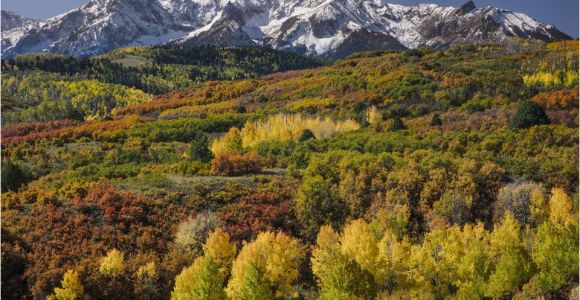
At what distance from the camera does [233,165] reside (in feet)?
140

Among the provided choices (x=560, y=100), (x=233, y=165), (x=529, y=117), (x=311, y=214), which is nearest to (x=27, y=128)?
(x=233, y=165)

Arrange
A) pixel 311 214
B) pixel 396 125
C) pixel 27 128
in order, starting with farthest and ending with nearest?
pixel 27 128
pixel 396 125
pixel 311 214

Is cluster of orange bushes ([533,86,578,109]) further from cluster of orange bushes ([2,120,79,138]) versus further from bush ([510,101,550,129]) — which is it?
cluster of orange bushes ([2,120,79,138])

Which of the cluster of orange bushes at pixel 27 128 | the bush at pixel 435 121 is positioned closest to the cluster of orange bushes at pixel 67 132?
the cluster of orange bushes at pixel 27 128

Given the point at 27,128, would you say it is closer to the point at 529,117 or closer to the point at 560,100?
the point at 529,117

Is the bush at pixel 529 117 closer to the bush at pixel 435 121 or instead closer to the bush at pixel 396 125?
the bush at pixel 435 121

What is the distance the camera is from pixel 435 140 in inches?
1980

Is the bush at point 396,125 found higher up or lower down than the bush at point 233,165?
lower down

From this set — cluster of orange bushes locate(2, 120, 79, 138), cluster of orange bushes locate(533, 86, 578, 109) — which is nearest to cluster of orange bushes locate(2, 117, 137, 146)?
cluster of orange bushes locate(2, 120, 79, 138)

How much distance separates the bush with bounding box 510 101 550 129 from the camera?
51.8 m

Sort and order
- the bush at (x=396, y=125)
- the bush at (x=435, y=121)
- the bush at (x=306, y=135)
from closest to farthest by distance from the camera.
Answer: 1. the bush at (x=396, y=125)
2. the bush at (x=306, y=135)
3. the bush at (x=435, y=121)

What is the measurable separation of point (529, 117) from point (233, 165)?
31344 millimetres

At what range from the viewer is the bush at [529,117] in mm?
51844

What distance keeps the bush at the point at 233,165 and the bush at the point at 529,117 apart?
92.3ft
